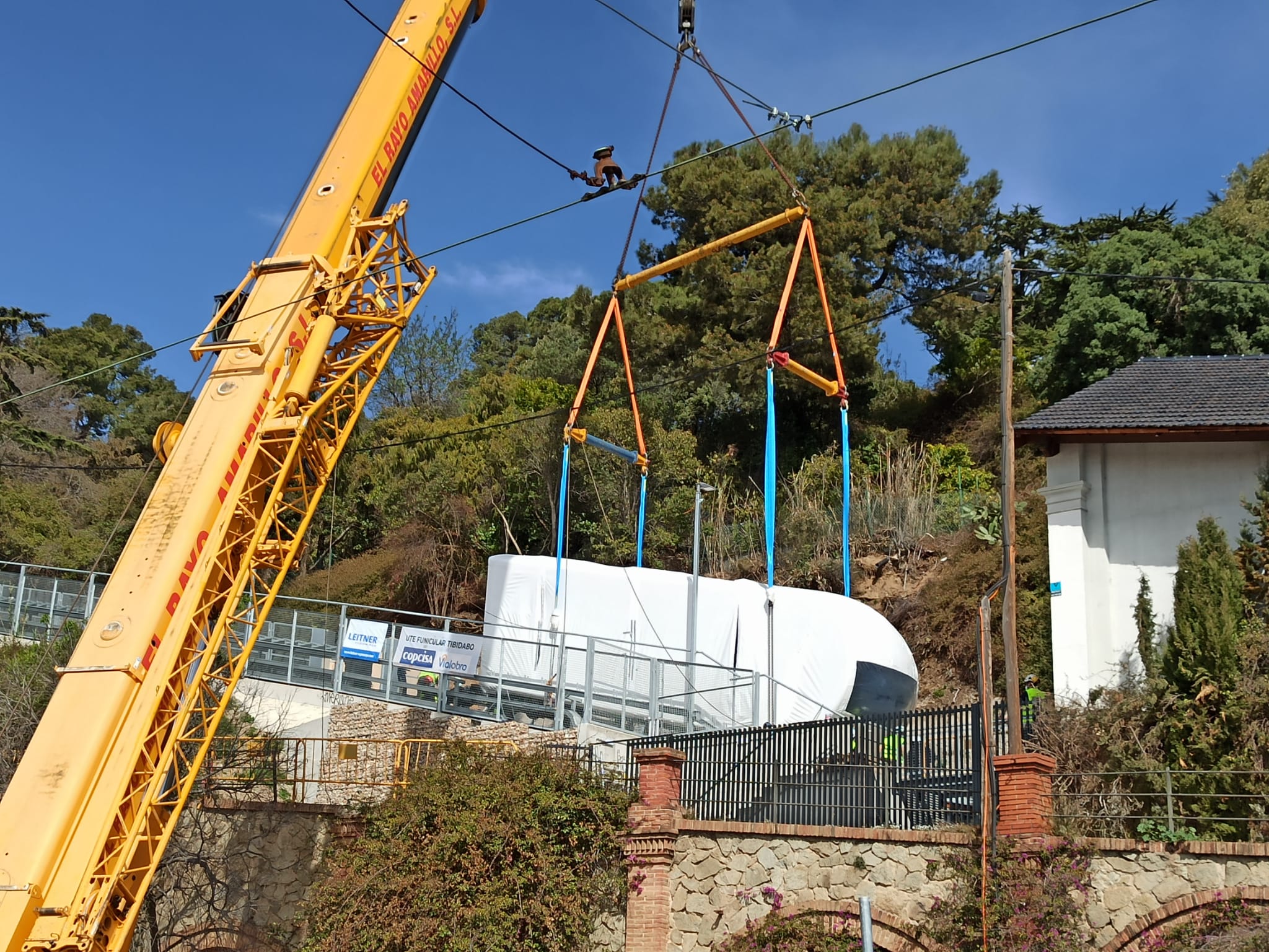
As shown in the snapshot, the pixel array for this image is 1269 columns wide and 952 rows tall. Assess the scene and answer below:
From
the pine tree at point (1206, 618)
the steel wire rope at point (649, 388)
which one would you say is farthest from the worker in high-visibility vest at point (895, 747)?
the steel wire rope at point (649, 388)

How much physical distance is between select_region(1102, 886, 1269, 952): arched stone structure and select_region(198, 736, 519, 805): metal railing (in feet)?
26.0

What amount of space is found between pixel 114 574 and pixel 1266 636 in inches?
552

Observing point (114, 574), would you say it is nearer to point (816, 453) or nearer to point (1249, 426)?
point (1249, 426)

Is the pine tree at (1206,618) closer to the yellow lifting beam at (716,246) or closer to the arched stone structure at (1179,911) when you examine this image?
the arched stone structure at (1179,911)

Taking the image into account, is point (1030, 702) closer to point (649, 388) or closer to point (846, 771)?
point (846, 771)

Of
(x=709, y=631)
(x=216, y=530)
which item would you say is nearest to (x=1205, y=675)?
(x=709, y=631)

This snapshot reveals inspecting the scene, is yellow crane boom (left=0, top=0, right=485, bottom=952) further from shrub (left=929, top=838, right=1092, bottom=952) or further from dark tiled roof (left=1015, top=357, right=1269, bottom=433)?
dark tiled roof (left=1015, top=357, right=1269, bottom=433)

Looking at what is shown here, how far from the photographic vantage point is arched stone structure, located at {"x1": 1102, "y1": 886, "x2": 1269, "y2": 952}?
397 inches

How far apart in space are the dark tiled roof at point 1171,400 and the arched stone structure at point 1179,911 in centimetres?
951

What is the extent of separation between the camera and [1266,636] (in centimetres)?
1633

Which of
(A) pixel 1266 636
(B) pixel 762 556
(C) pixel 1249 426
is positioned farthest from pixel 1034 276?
(A) pixel 1266 636

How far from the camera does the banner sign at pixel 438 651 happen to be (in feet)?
67.3

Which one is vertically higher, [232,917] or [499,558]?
[499,558]

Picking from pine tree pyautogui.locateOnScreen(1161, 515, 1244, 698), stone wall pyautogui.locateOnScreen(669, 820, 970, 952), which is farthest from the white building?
stone wall pyautogui.locateOnScreen(669, 820, 970, 952)
